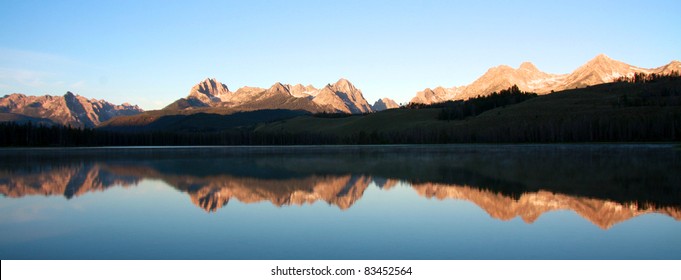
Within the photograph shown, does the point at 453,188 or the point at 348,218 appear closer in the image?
the point at 348,218

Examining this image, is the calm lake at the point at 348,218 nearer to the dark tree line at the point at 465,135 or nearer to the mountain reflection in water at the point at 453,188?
the mountain reflection in water at the point at 453,188

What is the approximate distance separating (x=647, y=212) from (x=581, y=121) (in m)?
143

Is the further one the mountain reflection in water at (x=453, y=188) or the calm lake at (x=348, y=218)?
the mountain reflection in water at (x=453, y=188)

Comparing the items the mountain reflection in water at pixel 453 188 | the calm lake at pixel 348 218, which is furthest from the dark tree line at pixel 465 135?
the calm lake at pixel 348 218

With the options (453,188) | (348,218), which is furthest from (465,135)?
(348,218)

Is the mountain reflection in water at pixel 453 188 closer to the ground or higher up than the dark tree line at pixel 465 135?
closer to the ground

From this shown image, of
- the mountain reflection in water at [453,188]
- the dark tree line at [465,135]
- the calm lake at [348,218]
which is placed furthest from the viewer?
the dark tree line at [465,135]

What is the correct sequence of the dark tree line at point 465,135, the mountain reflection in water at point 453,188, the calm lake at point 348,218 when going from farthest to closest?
the dark tree line at point 465,135, the mountain reflection in water at point 453,188, the calm lake at point 348,218

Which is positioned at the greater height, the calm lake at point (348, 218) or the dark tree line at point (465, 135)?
the dark tree line at point (465, 135)

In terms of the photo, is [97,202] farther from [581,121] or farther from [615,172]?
[581,121]

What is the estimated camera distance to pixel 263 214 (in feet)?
74.3

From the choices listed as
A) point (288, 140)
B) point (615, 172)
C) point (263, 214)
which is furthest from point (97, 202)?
point (288, 140)

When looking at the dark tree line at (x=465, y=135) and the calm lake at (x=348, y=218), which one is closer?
the calm lake at (x=348, y=218)

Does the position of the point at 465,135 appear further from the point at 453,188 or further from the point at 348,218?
the point at 348,218
